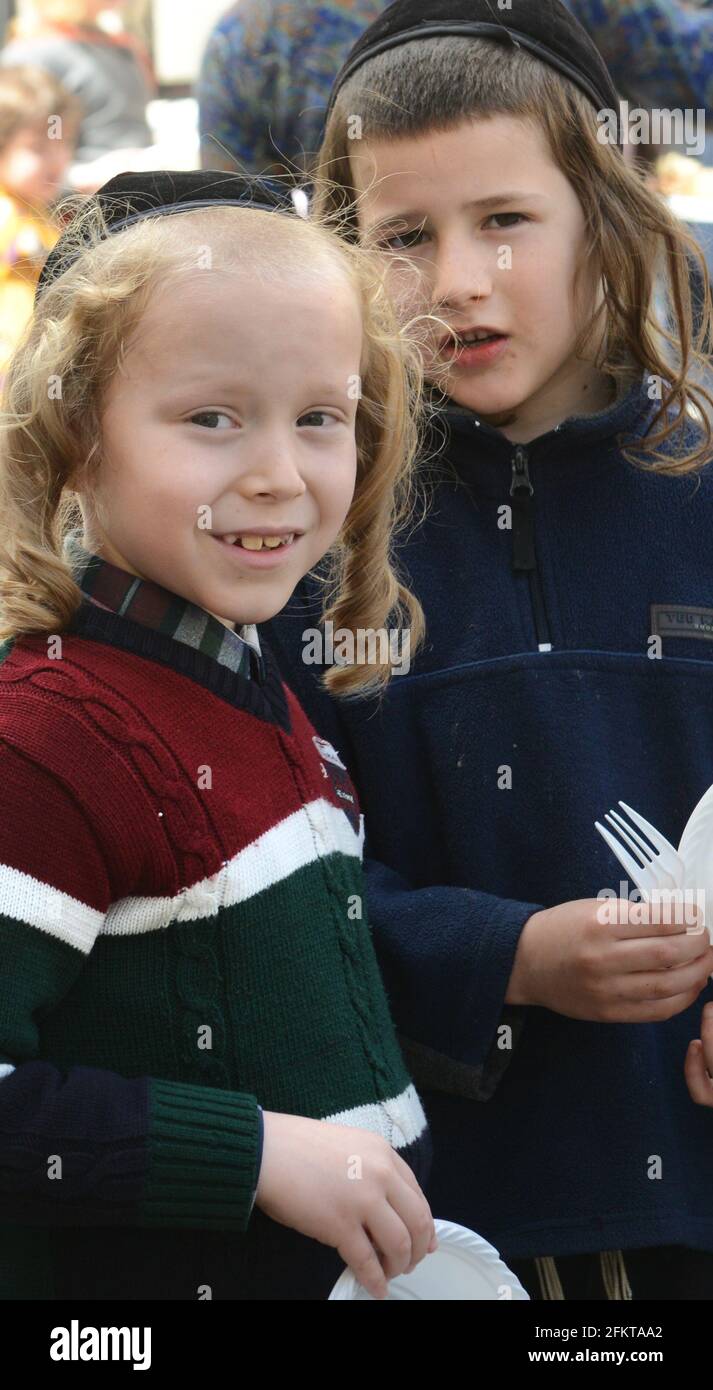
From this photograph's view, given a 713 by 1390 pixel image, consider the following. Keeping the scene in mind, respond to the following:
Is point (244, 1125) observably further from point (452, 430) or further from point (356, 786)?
point (452, 430)

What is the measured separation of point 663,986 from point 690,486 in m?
0.52

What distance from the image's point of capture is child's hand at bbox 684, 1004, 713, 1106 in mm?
1520

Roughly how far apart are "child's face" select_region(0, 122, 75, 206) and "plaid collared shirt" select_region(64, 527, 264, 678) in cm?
288

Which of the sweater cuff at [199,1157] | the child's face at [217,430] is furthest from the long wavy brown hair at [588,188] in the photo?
the sweater cuff at [199,1157]

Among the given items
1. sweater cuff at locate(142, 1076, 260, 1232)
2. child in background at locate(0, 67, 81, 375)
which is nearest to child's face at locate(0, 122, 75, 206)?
child in background at locate(0, 67, 81, 375)

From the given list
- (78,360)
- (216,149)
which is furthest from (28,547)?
(216,149)

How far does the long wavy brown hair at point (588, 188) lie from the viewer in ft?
5.36

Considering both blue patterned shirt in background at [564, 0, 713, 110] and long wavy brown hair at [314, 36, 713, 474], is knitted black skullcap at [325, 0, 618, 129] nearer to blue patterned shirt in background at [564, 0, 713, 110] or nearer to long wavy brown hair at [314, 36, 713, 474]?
long wavy brown hair at [314, 36, 713, 474]

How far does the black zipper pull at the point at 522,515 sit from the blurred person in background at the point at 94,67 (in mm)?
2701

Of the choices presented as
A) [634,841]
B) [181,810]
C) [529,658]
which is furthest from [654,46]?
[181,810]

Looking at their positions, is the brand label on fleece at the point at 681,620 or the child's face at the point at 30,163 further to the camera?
the child's face at the point at 30,163

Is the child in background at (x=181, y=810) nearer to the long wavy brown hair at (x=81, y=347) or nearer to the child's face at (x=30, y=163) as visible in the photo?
the long wavy brown hair at (x=81, y=347)

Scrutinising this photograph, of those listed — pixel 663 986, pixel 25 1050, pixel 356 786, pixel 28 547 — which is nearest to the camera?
pixel 25 1050

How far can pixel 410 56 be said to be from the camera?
5.47 feet
